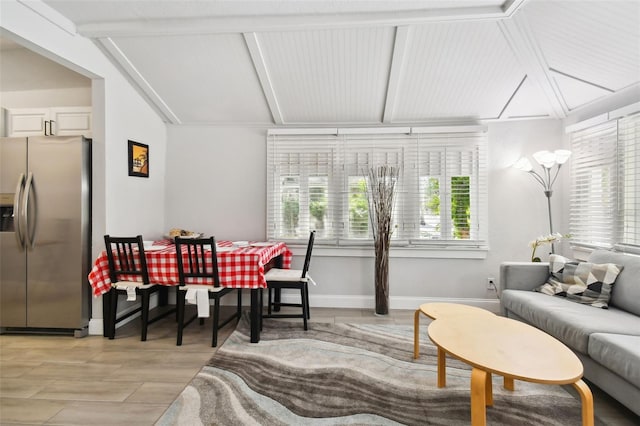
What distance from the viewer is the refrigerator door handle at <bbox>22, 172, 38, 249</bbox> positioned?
274cm

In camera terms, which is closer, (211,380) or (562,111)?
(211,380)

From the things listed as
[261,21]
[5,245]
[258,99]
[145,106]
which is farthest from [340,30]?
[5,245]

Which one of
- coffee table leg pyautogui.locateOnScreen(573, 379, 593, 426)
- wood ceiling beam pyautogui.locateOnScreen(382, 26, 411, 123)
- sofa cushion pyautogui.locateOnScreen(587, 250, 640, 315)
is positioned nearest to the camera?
coffee table leg pyautogui.locateOnScreen(573, 379, 593, 426)

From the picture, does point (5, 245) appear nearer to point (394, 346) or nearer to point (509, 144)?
point (394, 346)

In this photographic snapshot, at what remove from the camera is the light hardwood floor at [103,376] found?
5.77 ft

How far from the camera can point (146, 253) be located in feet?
9.01

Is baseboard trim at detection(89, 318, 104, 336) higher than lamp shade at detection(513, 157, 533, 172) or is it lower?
lower

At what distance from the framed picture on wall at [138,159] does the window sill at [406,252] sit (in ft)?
6.11

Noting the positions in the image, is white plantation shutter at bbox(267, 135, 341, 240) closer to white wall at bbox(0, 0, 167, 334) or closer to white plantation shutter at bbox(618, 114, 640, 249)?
white wall at bbox(0, 0, 167, 334)

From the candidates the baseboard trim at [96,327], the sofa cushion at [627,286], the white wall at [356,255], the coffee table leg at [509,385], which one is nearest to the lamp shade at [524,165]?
the white wall at [356,255]

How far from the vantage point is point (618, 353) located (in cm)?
165

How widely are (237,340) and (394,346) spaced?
139cm

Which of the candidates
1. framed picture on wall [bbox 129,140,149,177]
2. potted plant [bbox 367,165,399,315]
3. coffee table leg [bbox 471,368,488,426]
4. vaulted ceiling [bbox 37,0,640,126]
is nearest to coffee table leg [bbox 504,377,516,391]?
coffee table leg [bbox 471,368,488,426]

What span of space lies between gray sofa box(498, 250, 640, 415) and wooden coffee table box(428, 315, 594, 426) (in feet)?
1.14
